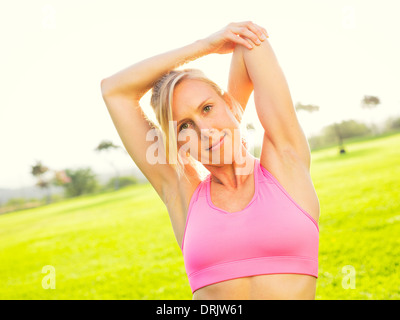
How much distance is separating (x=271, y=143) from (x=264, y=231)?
352 millimetres

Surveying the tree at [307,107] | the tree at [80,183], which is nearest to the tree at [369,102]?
the tree at [307,107]

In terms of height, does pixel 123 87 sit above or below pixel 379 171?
below

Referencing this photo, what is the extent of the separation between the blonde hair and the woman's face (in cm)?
2

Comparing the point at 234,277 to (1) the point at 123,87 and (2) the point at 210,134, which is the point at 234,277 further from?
(1) the point at 123,87

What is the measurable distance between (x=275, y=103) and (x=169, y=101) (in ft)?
1.25

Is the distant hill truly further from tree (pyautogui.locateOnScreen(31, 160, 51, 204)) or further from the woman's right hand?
the woman's right hand

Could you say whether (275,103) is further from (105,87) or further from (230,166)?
(105,87)

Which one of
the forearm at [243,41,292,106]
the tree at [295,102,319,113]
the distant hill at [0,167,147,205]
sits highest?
the tree at [295,102,319,113]

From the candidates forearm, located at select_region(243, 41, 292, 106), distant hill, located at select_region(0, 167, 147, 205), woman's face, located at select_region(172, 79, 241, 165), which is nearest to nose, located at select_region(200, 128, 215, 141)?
woman's face, located at select_region(172, 79, 241, 165)

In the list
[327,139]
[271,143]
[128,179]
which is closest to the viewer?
[271,143]

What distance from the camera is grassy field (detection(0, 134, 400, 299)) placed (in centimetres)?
543
